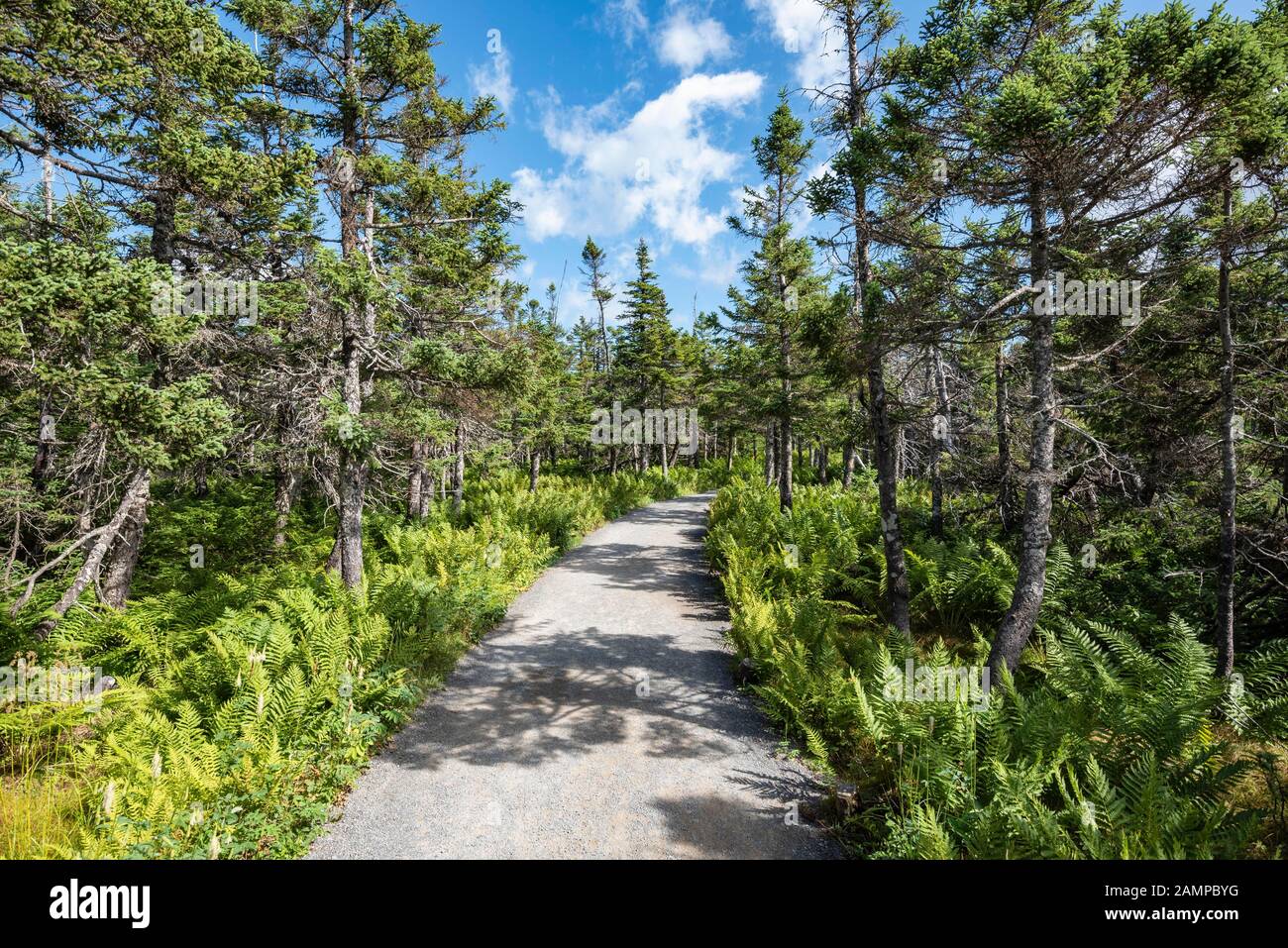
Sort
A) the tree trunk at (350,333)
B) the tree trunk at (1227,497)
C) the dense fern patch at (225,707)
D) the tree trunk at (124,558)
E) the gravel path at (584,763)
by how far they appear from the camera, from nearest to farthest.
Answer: the dense fern patch at (225,707), the gravel path at (584,763), the tree trunk at (1227,497), the tree trunk at (124,558), the tree trunk at (350,333)

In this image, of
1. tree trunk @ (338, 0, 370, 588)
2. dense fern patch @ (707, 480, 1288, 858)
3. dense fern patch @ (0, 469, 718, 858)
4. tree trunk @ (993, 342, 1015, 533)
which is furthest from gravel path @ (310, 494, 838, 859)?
tree trunk @ (993, 342, 1015, 533)

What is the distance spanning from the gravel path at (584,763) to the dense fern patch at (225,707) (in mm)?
482

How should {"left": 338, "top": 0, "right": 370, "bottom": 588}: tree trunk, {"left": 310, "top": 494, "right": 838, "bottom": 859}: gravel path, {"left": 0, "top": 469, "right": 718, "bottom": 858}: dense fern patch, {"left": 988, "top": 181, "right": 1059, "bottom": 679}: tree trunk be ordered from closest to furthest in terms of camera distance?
{"left": 0, "top": 469, "right": 718, "bottom": 858}: dense fern patch < {"left": 310, "top": 494, "right": 838, "bottom": 859}: gravel path < {"left": 988, "top": 181, "right": 1059, "bottom": 679}: tree trunk < {"left": 338, "top": 0, "right": 370, "bottom": 588}: tree trunk

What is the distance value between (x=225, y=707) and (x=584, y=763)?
155 inches

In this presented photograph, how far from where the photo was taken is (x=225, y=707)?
5.26 meters

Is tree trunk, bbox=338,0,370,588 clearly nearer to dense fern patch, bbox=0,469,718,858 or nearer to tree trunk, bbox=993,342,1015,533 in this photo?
dense fern patch, bbox=0,469,718,858

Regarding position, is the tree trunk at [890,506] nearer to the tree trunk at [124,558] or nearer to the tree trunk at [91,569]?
the tree trunk at [91,569]

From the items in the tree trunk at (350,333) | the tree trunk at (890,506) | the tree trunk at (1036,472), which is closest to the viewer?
the tree trunk at (1036,472)

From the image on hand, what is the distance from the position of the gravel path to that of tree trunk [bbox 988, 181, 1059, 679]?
3635mm

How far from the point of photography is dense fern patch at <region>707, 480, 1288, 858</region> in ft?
12.1

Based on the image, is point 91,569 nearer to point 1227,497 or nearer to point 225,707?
point 225,707

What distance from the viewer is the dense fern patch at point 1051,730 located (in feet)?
12.1

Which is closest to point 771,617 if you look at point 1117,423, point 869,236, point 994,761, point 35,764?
point 994,761

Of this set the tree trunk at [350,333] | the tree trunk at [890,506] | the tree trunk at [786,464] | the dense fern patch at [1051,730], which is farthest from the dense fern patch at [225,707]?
the tree trunk at [786,464]
